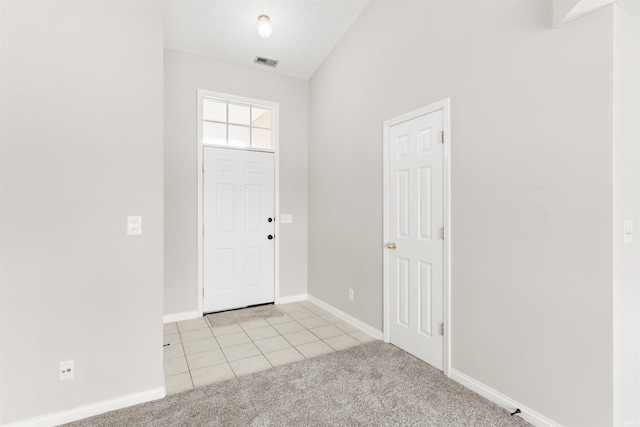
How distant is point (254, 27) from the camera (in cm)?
349

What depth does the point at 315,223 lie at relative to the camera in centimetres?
435

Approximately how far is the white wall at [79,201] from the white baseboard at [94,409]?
0.02 metres

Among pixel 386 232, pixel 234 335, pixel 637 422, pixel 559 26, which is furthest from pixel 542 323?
pixel 234 335

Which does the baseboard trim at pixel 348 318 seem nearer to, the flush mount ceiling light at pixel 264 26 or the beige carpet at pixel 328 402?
the beige carpet at pixel 328 402

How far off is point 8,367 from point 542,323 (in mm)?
3158

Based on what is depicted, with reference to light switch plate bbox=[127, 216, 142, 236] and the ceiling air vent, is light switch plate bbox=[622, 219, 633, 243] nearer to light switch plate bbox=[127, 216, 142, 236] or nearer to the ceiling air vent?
light switch plate bbox=[127, 216, 142, 236]

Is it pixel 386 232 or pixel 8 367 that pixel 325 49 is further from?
pixel 8 367

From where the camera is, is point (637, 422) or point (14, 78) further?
point (14, 78)

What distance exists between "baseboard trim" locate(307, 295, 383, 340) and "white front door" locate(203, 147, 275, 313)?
0.66 meters

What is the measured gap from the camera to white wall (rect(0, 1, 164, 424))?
5.93 feet

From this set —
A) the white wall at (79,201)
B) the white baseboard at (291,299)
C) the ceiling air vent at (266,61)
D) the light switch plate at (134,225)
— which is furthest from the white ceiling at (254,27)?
the white baseboard at (291,299)

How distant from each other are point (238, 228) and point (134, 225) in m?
2.02

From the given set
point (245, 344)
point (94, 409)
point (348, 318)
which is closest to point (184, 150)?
point (245, 344)

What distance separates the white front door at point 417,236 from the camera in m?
2.51
